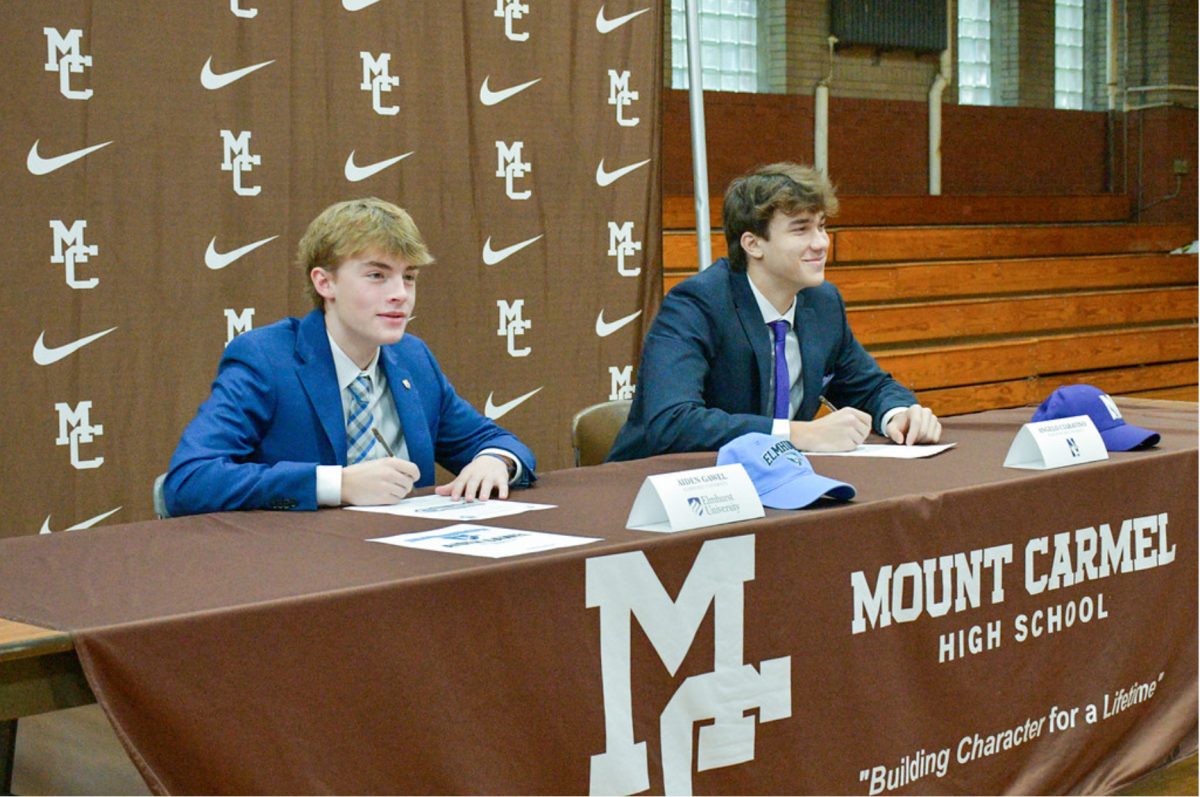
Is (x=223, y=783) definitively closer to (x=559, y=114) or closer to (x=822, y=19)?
(x=559, y=114)

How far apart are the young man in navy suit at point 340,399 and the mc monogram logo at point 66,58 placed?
49.2 inches

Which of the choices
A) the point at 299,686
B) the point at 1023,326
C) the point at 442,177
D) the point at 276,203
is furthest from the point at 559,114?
the point at 1023,326

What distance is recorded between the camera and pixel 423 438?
249cm

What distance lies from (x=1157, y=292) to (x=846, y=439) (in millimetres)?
7739

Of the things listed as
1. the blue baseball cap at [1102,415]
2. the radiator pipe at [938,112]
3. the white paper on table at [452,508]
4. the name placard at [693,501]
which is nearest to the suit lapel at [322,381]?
the white paper on table at [452,508]

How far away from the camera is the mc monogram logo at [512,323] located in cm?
419

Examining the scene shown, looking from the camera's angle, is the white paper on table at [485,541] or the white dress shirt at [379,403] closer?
the white paper on table at [485,541]

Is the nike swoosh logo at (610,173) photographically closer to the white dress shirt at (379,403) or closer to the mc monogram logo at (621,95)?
the mc monogram logo at (621,95)

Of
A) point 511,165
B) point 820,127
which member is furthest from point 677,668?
point 820,127

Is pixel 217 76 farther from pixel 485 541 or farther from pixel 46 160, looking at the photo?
pixel 485 541

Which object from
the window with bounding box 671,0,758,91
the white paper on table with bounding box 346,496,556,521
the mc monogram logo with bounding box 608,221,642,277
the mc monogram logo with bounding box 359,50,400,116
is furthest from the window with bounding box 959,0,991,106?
the white paper on table with bounding box 346,496,556,521

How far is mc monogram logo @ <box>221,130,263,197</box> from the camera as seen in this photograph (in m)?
3.58

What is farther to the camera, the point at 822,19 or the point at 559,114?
the point at 822,19

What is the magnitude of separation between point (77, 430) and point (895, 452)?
204 cm
